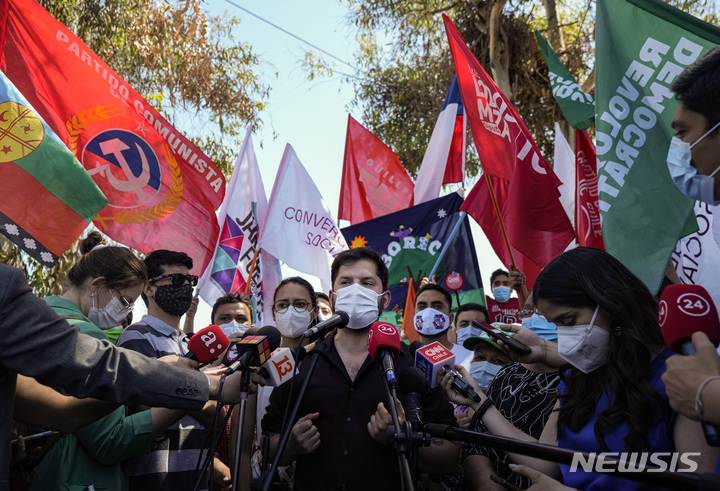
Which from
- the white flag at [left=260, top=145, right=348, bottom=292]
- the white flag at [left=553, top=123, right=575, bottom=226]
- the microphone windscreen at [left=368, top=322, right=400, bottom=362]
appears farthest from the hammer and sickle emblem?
the white flag at [left=553, top=123, right=575, bottom=226]

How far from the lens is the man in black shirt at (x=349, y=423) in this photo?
3.27m

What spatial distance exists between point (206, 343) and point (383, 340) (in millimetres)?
907

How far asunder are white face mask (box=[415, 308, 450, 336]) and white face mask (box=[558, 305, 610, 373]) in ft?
9.38

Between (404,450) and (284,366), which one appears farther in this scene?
(284,366)

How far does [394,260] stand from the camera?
7.73 m

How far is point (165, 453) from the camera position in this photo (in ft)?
12.6

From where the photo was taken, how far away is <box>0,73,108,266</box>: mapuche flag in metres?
4.67

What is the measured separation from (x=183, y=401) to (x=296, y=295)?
8.44 feet

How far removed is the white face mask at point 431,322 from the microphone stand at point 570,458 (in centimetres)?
311

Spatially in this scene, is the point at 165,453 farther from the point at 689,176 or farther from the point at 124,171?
the point at 689,176

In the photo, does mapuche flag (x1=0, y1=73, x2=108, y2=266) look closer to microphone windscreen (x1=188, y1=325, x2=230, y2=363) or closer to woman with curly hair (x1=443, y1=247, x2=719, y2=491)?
microphone windscreen (x1=188, y1=325, x2=230, y2=363)

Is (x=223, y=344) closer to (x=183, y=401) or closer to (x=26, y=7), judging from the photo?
(x=183, y=401)

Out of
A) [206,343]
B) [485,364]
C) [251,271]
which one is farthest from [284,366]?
[251,271]

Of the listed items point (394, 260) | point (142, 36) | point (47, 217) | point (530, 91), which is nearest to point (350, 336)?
point (47, 217)
